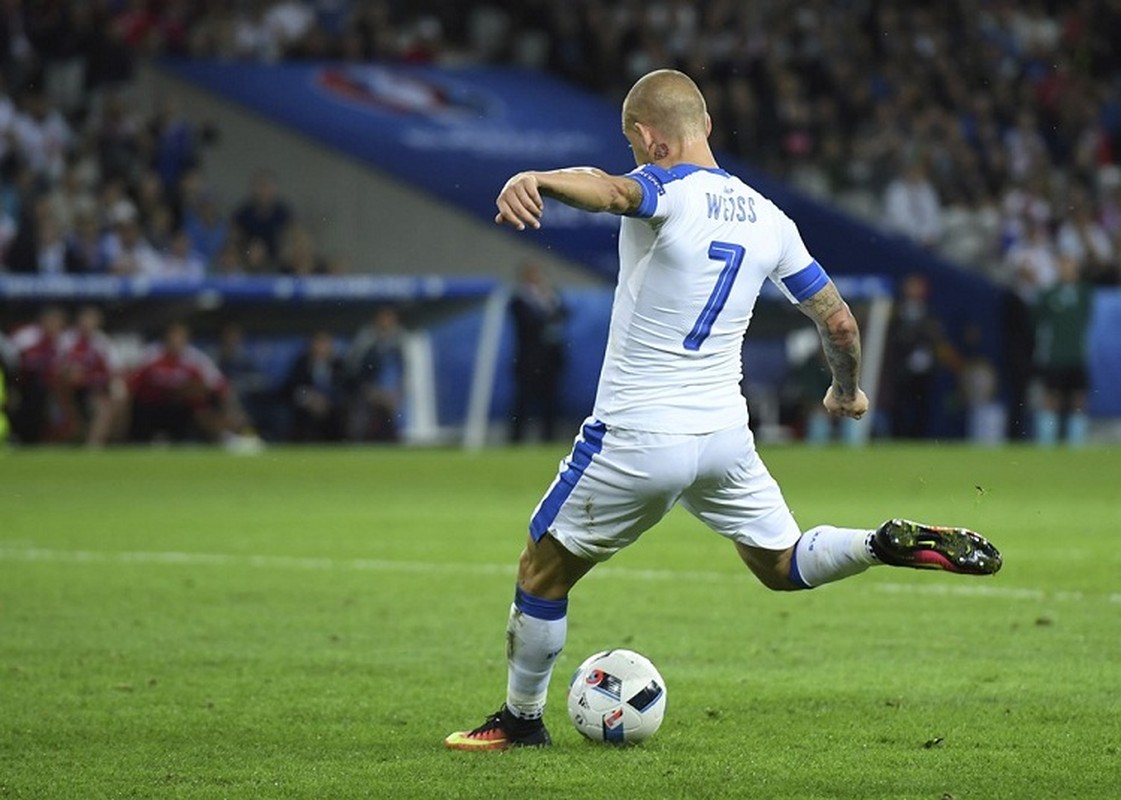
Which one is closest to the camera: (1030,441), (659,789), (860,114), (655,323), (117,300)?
(659,789)

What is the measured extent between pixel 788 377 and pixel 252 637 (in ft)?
60.6

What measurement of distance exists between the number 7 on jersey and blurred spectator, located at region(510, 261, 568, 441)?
18.3m

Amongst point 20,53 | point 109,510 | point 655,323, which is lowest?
point 109,510

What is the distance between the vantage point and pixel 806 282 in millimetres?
6891

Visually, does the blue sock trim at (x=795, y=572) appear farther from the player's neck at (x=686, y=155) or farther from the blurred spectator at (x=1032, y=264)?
the blurred spectator at (x=1032, y=264)

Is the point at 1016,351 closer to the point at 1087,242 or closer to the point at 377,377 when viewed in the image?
the point at 1087,242

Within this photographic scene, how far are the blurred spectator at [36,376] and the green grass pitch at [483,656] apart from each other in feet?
20.8

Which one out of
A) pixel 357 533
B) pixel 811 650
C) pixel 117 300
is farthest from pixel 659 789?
pixel 117 300

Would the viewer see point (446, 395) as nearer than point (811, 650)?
No

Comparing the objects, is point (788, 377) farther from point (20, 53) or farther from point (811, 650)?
point (811, 650)

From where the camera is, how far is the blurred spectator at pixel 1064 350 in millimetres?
26656

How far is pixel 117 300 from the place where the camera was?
24359 mm

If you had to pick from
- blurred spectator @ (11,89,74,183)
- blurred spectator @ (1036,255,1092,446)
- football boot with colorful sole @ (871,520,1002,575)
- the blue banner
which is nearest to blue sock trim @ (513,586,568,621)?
football boot with colorful sole @ (871,520,1002,575)

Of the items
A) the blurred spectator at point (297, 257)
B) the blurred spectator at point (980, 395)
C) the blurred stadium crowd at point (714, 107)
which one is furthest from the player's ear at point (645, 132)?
the blurred spectator at point (980, 395)
